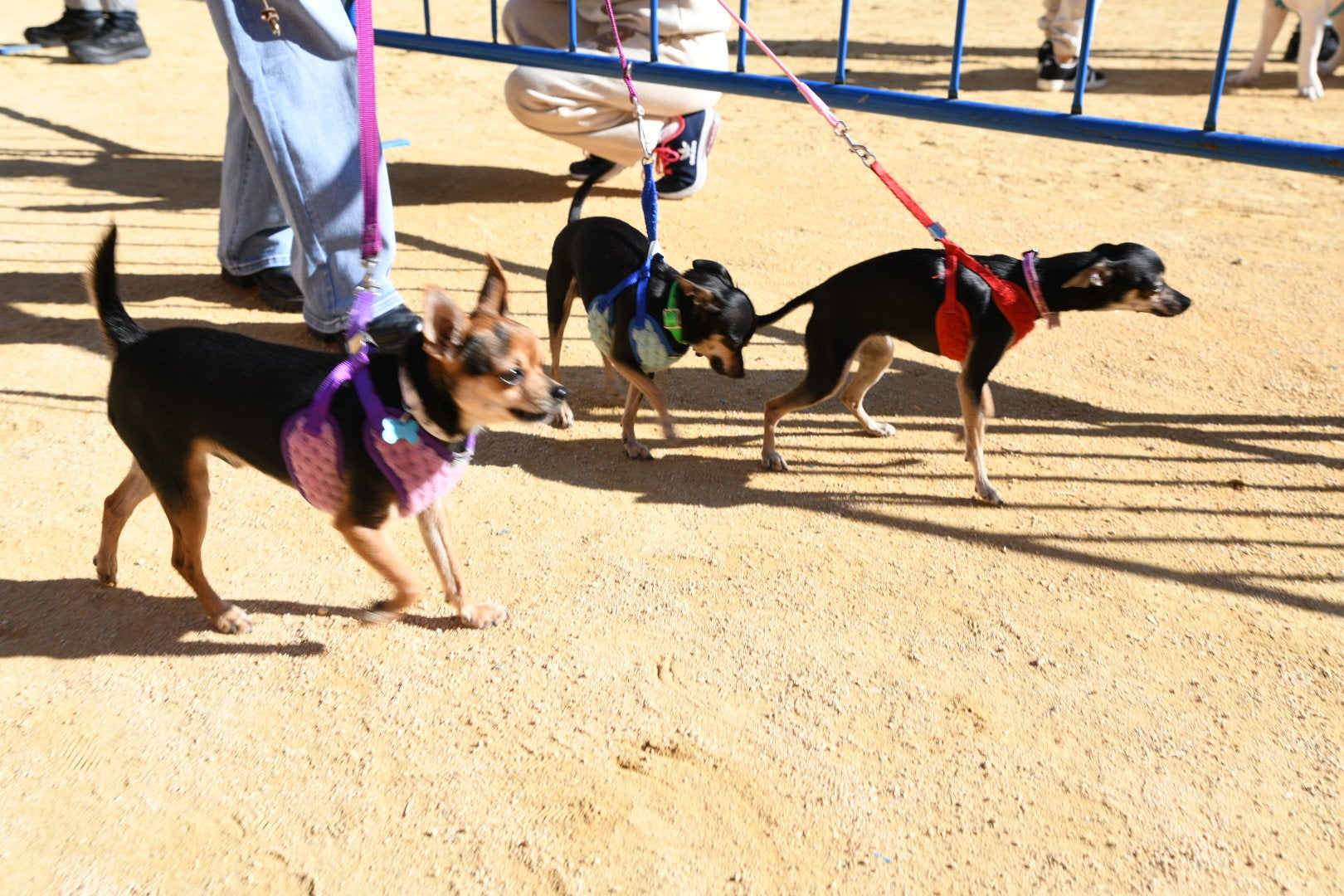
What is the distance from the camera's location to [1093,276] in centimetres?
387

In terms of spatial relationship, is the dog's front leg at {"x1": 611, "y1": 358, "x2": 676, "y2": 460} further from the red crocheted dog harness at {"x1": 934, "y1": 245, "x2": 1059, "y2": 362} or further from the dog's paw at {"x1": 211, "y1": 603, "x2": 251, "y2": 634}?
the dog's paw at {"x1": 211, "y1": 603, "x2": 251, "y2": 634}

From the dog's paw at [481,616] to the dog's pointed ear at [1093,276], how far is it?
2329 millimetres

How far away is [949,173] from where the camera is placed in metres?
7.82

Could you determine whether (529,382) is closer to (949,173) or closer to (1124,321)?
(1124,321)

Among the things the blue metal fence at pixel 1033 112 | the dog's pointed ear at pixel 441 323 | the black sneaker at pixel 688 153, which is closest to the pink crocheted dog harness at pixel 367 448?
the dog's pointed ear at pixel 441 323

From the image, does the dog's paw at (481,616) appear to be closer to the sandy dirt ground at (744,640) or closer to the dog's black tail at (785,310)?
the sandy dirt ground at (744,640)

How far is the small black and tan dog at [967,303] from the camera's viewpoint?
13.0 feet

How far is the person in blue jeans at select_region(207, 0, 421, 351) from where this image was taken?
445 centimetres

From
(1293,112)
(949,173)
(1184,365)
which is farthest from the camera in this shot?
(1293,112)

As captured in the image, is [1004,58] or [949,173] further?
[1004,58]

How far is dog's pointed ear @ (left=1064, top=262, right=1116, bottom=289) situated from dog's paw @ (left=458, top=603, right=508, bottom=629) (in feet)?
7.64

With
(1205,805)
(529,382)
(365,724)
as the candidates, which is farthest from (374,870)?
(1205,805)

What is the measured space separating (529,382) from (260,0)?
258cm

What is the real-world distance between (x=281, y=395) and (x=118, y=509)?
0.89 m
